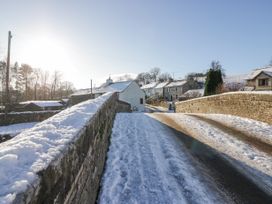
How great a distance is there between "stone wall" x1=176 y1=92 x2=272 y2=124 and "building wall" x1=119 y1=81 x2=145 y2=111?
108 ft

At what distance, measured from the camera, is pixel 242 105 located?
13719 millimetres

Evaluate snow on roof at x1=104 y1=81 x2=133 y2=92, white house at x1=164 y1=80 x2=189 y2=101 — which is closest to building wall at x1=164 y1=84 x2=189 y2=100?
white house at x1=164 y1=80 x2=189 y2=101

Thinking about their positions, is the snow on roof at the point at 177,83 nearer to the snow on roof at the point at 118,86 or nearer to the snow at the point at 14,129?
the snow on roof at the point at 118,86

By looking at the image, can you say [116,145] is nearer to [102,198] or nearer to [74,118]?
[102,198]

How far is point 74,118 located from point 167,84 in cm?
8034

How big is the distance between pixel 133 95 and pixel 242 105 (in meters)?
40.3

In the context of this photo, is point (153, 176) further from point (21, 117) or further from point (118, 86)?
point (118, 86)

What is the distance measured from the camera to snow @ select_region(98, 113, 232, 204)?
491 centimetres

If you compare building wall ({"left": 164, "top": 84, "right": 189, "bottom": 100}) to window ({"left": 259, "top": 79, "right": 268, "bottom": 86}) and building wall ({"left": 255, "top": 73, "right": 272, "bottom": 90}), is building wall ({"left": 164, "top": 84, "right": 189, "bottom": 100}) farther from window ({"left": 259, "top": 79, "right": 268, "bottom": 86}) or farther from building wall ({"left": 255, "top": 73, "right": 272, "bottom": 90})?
window ({"left": 259, "top": 79, "right": 268, "bottom": 86})

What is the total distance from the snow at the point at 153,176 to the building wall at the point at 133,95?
43231 millimetres

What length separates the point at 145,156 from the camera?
7.24m

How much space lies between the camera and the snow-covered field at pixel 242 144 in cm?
618

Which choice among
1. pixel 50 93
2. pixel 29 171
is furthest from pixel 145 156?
pixel 50 93

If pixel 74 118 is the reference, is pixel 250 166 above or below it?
below
